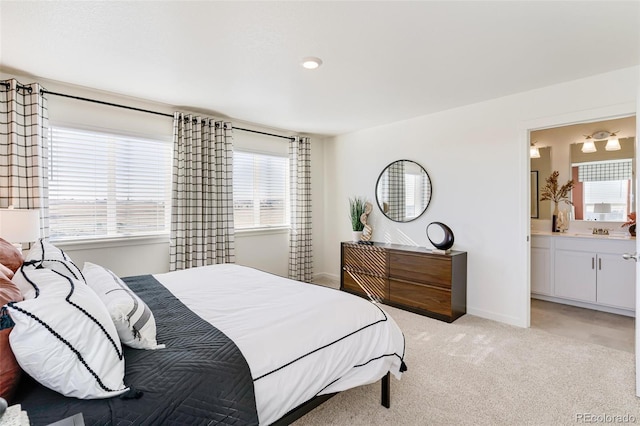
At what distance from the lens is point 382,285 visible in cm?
411

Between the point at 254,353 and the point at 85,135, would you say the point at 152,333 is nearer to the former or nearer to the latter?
the point at 254,353

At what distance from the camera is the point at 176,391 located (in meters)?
1.14

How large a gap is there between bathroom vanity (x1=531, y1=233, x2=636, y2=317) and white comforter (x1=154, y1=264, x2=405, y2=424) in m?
3.13

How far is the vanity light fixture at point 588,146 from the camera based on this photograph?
13.9ft

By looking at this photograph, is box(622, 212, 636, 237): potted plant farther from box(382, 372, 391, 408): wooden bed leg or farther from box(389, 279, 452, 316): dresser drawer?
box(382, 372, 391, 408): wooden bed leg

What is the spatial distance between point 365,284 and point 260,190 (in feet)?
6.63

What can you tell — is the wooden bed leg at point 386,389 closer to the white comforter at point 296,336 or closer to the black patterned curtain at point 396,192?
the white comforter at point 296,336

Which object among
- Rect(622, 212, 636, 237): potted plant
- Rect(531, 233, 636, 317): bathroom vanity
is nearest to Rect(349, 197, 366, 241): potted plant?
Rect(531, 233, 636, 317): bathroom vanity

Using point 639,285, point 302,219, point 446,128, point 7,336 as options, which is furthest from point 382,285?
point 7,336

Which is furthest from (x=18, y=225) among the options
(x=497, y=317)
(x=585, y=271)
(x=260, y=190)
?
(x=585, y=271)

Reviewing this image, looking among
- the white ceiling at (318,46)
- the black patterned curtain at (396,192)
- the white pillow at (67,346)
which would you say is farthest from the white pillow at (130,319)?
the black patterned curtain at (396,192)

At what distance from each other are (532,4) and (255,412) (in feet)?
8.25

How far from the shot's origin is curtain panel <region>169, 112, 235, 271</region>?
12.1ft

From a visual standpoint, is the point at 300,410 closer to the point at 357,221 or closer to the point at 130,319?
the point at 130,319
